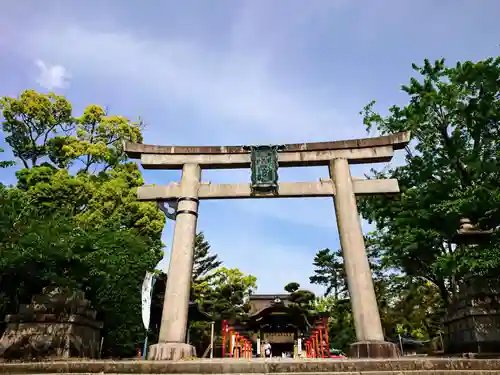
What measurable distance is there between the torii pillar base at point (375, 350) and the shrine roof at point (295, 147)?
4.60 metres

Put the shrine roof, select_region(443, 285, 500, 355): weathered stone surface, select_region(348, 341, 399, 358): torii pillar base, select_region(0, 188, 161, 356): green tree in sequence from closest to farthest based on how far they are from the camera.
Result: 1. select_region(348, 341, 399, 358): torii pillar base
2. select_region(443, 285, 500, 355): weathered stone surface
3. select_region(0, 188, 161, 356): green tree
4. the shrine roof

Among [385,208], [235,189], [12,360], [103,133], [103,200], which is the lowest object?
[12,360]

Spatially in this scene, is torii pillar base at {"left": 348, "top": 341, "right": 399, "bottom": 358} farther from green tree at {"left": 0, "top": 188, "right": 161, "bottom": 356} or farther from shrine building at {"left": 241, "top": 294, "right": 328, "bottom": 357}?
shrine building at {"left": 241, "top": 294, "right": 328, "bottom": 357}

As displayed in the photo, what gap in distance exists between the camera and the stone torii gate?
24.8 ft

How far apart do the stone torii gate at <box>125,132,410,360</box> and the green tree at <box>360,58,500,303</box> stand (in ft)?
10.6

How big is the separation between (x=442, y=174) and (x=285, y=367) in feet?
42.8

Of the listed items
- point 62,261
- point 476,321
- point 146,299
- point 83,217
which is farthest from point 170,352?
point 83,217

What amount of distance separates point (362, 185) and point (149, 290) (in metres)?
7.54

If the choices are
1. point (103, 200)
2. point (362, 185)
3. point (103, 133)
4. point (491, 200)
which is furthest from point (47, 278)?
point (103, 133)

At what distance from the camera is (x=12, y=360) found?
7055mm

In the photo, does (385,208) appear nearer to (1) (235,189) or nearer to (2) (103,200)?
(1) (235,189)

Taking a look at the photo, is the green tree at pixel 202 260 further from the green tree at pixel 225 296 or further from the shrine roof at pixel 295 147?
the shrine roof at pixel 295 147

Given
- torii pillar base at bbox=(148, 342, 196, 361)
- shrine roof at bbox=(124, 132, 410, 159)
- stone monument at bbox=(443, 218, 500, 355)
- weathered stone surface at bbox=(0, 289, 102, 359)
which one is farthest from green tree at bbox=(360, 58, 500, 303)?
weathered stone surface at bbox=(0, 289, 102, 359)

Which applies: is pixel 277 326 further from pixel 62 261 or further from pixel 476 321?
pixel 62 261
